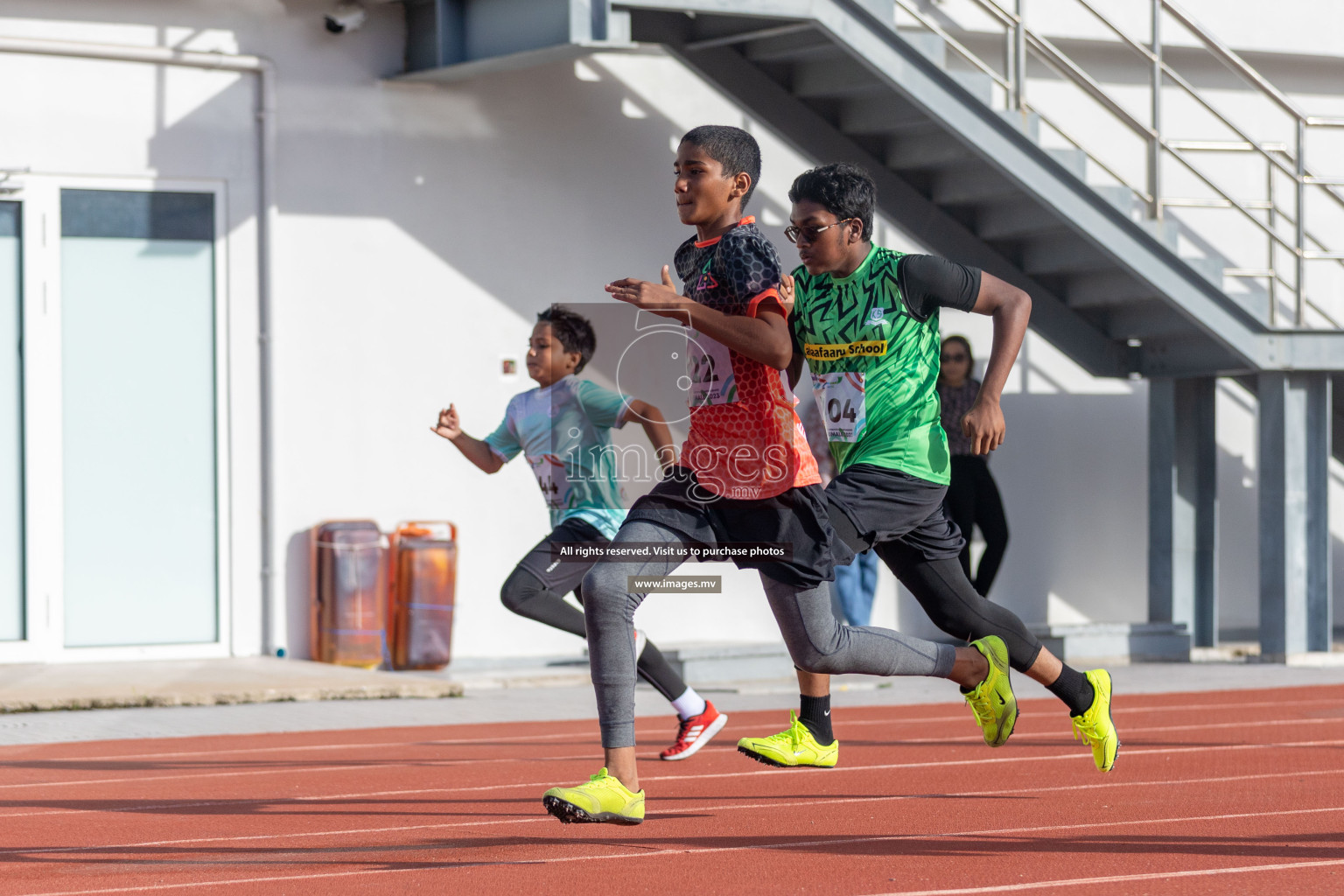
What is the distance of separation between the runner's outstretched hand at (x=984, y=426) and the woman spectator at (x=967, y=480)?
717 centimetres

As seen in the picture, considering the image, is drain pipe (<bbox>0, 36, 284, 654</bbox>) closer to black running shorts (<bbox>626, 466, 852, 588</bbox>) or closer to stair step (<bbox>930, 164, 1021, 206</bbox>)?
stair step (<bbox>930, 164, 1021, 206</bbox>)

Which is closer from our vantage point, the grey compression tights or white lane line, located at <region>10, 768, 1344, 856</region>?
the grey compression tights

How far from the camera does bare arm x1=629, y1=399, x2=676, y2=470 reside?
7.22m

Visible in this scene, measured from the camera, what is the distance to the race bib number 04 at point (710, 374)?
5254 mm

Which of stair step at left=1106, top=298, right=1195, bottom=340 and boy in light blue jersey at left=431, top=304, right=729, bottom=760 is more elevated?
stair step at left=1106, top=298, right=1195, bottom=340

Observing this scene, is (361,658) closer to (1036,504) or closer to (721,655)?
(721,655)

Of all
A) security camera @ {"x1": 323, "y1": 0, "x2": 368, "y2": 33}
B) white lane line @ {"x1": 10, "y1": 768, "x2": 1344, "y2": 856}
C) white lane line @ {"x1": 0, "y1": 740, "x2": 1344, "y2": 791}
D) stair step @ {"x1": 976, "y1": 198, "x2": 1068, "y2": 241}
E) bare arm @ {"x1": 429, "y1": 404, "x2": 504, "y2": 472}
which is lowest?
white lane line @ {"x1": 0, "y1": 740, "x2": 1344, "y2": 791}

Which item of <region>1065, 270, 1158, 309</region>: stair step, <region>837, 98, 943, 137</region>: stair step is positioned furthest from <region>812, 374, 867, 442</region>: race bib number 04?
<region>1065, 270, 1158, 309</region>: stair step

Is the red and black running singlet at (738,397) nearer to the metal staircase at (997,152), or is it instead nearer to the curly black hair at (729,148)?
the curly black hair at (729,148)

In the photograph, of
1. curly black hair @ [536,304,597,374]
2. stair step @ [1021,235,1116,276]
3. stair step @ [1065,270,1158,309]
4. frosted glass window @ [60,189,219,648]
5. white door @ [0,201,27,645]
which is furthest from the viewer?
stair step @ [1065,270,1158,309]

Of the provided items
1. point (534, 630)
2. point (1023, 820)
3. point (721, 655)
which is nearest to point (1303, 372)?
point (721, 655)

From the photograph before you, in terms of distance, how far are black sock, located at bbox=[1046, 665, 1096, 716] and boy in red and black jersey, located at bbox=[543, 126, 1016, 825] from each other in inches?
33.8

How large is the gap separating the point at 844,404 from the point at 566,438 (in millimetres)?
2182

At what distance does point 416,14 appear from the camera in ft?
40.8
